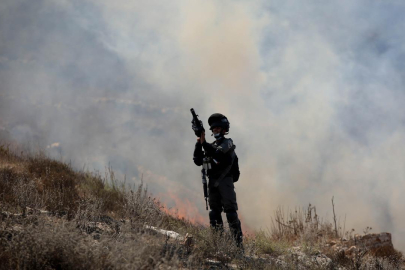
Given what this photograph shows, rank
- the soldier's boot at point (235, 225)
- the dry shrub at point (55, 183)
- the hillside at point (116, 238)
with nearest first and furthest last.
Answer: the hillside at point (116, 238) < the soldier's boot at point (235, 225) < the dry shrub at point (55, 183)

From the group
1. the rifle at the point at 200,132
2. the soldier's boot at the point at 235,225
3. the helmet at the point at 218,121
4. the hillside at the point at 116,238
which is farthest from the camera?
the helmet at the point at 218,121

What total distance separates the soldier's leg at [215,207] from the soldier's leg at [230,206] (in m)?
0.13

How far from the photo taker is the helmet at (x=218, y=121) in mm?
6488

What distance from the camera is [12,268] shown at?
148 inches

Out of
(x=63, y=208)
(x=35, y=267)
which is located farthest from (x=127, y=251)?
(x=63, y=208)

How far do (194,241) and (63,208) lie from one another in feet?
9.37

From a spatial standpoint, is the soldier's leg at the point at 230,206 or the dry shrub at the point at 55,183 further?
the dry shrub at the point at 55,183

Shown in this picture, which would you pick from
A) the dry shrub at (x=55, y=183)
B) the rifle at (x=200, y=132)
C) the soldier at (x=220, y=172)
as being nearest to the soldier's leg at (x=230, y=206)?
the soldier at (x=220, y=172)

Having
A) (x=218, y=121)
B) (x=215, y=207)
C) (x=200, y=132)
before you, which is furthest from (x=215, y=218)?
(x=218, y=121)

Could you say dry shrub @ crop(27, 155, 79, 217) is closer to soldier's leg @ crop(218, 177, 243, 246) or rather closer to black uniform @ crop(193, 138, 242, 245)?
black uniform @ crop(193, 138, 242, 245)

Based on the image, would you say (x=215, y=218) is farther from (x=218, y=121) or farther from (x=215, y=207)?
(x=218, y=121)

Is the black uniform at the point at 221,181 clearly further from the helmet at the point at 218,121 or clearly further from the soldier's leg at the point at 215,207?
the helmet at the point at 218,121

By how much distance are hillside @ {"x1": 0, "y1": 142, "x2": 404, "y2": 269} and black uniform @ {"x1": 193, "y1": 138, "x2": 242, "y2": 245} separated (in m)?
0.32

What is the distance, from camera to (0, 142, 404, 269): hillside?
3.89 metres
